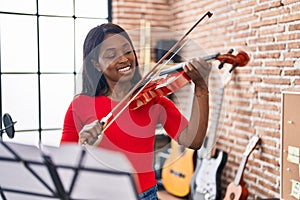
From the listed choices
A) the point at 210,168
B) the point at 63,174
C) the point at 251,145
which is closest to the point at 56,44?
the point at 210,168

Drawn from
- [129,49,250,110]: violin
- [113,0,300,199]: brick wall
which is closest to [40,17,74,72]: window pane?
[113,0,300,199]: brick wall

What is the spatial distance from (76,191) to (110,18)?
2.75m

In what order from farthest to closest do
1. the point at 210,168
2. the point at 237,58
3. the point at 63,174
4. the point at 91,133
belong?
1. the point at 210,168
2. the point at 237,58
3. the point at 91,133
4. the point at 63,174

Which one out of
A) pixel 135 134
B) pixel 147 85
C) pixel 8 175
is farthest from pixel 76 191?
pixel 147 85

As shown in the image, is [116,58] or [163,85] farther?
[163,85]

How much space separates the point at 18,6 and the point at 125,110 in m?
2.25

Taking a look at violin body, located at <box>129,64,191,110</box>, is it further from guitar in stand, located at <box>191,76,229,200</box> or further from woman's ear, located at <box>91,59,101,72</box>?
guitar in stand, located at <box>191,76,229,200</box>

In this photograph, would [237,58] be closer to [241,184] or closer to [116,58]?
[241,184]

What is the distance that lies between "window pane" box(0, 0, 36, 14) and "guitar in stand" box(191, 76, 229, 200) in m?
1.75

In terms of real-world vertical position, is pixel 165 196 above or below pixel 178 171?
below

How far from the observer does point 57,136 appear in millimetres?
3293

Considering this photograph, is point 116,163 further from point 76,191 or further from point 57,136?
point 57,136

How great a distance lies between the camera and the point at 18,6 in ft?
10.3

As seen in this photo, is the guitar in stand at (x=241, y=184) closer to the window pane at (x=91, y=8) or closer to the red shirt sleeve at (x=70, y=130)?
the red shirt sleeve at (x=70, y=130)
